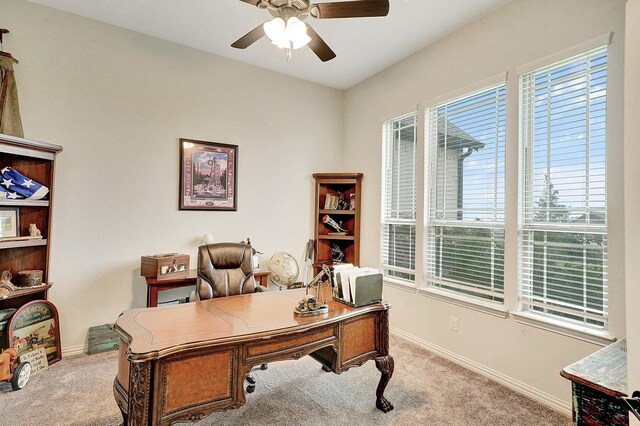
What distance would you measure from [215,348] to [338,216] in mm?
3176

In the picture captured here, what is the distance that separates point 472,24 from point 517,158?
1.38 m

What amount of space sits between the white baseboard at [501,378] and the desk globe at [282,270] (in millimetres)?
1482

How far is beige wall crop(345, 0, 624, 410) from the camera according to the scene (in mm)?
2072

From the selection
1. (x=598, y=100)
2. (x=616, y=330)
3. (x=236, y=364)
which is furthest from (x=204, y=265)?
(x=598, y=100)

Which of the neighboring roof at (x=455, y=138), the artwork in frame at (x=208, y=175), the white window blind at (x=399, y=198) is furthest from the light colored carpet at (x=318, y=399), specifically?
the neighboring roof at (x=455, y=138)

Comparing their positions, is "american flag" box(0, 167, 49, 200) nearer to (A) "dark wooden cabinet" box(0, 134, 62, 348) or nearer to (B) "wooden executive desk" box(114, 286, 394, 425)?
(A) "dark wooden cabinet" box(0, 134, 62, 348)

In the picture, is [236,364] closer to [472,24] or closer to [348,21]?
[348,21]

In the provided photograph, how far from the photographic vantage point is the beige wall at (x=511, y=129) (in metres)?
2.07

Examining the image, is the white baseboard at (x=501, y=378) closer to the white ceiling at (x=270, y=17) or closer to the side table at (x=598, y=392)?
the side table at (x=598, y=392)

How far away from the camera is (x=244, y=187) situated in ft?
13.0

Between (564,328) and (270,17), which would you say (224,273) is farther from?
(564,328)

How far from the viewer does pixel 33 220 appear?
285 centimetres

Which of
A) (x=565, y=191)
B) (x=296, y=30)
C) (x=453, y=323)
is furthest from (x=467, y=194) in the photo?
(x=296, y=30)

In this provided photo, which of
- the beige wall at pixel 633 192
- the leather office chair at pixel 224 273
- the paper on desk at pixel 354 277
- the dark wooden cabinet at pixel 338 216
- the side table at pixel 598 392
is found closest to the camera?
the beige wall at pixel 633 192
